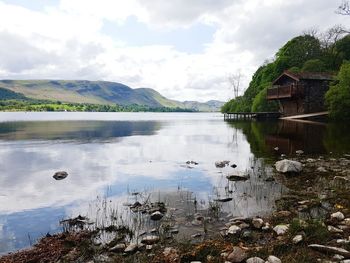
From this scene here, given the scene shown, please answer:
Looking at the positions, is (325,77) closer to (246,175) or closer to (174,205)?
(246,175)

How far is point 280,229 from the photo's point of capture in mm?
9562

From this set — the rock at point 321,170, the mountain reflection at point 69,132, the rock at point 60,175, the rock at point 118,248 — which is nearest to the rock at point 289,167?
the rock at point 321,170

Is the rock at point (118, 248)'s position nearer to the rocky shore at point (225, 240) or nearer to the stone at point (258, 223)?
the rocky shore at point (225, 240)

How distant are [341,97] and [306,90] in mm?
13073

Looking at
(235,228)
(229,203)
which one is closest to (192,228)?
(235,228)

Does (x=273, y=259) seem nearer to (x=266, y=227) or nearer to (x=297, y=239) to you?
(x=297, y=239)

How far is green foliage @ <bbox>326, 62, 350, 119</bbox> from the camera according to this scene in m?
52.5

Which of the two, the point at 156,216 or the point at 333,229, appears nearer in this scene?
the point at 333,229

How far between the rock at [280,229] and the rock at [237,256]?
1753mm

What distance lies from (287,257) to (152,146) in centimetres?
2799

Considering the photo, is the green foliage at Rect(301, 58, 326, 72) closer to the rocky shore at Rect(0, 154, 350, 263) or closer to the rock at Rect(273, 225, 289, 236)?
the rocky shore at Rect(0, 154, 350, 263)

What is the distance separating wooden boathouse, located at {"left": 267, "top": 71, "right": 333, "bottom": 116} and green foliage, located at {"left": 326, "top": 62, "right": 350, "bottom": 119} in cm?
878

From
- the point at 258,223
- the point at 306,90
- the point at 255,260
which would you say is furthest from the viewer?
the point at 306,90

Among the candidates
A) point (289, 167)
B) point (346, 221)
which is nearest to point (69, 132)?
point (289, 167)
